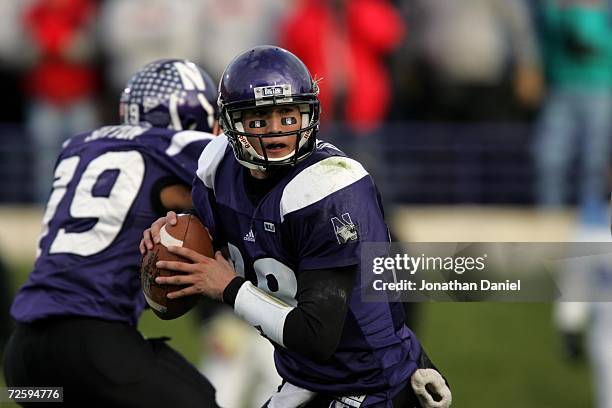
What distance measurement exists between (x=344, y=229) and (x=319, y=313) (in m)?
0.29

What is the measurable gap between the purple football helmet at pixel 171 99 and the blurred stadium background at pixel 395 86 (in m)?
4.80

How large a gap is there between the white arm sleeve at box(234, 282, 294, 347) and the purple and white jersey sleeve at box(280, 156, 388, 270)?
0.16 metres

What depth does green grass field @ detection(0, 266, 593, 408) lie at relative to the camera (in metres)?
8.73

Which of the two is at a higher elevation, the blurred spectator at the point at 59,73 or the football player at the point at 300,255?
the football player at the point at 300,255

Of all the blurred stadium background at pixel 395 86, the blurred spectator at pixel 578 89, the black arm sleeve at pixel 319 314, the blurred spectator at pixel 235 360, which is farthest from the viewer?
the blurred stadium background at pixel 395 86

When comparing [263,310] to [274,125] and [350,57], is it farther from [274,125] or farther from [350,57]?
[350,57]

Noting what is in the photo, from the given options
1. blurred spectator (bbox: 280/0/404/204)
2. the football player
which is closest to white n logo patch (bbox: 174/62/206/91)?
the football player

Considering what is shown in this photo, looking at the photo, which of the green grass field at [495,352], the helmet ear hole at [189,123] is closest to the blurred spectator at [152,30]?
the green grass field at [495,352]

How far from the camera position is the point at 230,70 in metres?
4.78

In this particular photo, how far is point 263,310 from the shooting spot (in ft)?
14.9

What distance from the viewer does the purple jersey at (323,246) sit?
450 cm

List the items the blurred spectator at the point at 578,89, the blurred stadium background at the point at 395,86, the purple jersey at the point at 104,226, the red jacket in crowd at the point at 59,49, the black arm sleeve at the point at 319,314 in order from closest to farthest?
the black arm sleeve at the point at 319,314 → the purple jersey at the point at 104,226 → the blurred spectator at the point at 578,89 → the blurred stadium background at the point at 395,86 → the red jacket in crowd at the point at 59,49

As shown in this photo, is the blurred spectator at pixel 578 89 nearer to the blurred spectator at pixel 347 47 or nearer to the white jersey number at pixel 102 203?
the blurred spectator at pixel 347 47

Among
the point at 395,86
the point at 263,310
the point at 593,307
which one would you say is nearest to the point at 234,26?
the point at 395,86
